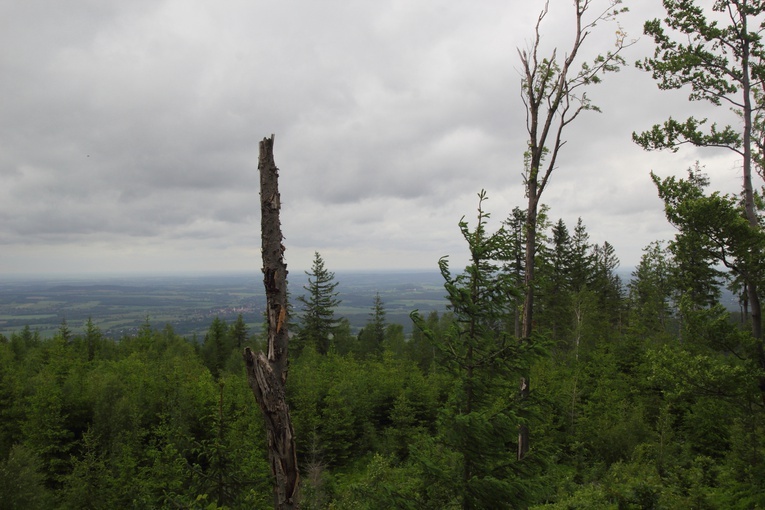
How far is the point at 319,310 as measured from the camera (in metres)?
36.2

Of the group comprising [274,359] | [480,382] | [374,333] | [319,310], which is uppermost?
[274,359]

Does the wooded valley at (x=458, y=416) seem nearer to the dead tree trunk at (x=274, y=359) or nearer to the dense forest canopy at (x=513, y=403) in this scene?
the dense forest canopy at (x=513, y=403)

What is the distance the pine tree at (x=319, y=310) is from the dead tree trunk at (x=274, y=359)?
100 feet

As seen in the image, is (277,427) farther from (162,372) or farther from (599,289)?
(599,289)

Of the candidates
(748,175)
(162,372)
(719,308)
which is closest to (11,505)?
(162,372)

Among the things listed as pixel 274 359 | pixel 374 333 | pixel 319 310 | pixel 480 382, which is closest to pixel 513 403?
pixel 480 382

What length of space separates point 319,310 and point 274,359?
31.8 m

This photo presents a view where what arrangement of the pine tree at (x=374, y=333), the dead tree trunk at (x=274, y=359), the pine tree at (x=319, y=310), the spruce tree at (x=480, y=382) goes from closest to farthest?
1. the dead tree trunk at (x=274, y=359)
2. the spruce tree at (x=480, y=382)
3. the pine tree at (x=319, y=310)
4. the pine tree at (x=374, y=333)

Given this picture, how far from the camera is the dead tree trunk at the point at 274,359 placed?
473 centimetres

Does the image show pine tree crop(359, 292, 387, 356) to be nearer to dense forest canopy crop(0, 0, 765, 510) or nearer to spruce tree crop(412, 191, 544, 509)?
dense forest canopy crop(0, 0, 765, 510)

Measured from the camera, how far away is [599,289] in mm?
34344

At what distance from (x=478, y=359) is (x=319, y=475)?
13.7 meters

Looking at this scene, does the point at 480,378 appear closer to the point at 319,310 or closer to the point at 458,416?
the point at 458,416

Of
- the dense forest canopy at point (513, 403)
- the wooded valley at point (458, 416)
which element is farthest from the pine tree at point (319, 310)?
the dense forest canopy at point (513, 403)
